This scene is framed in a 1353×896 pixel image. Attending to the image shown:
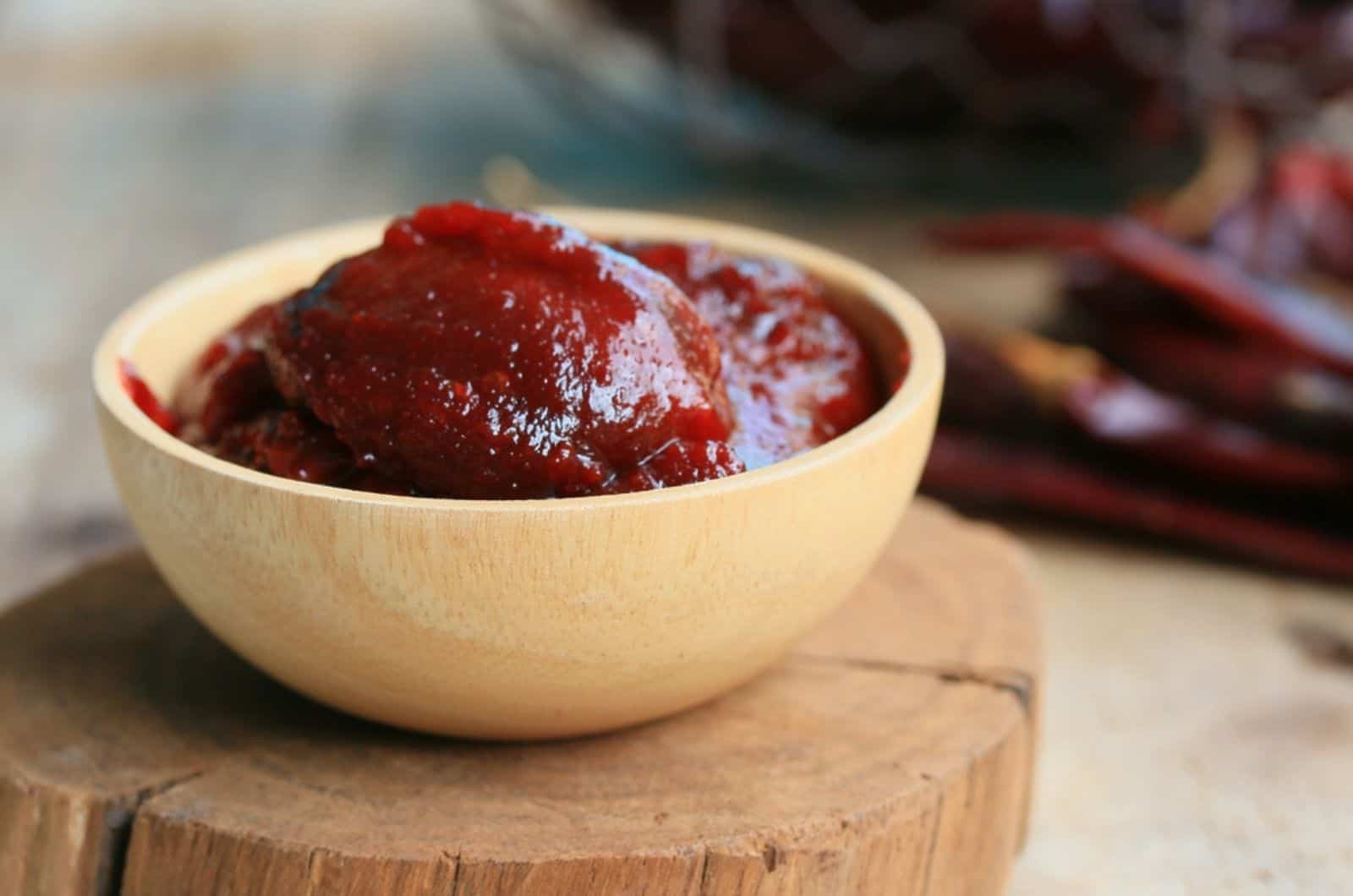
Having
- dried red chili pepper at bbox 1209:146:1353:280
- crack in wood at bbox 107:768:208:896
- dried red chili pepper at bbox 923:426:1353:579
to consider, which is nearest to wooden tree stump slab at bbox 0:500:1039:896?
crack in wood at bbox 107:768:208:896

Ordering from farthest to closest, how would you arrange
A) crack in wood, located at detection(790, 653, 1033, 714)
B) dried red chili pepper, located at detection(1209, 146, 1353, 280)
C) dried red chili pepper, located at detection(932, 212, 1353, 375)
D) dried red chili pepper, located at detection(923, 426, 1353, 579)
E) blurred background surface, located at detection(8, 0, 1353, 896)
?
dried red chili pepper, located at detection(1209, 146, 1353, 280)
dried red chili pepper, located at detection(932, 212, 1353, 375)
dried red chili pepper, located at detection(923, 426, 1353, 579)
blurred background surface, located at detection(8, 0, 1353, 896)
crack in wood, located at detection(790, 653, 1033, 714)

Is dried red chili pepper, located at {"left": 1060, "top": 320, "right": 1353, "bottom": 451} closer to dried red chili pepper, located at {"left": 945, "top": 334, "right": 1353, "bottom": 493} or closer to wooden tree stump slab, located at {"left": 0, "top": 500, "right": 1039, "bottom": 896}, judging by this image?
dried red chili pepper, located at {"left": 945, "top": 334, "right": 1353, "bottom": 493}

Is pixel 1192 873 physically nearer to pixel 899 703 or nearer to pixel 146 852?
pixel 899 703

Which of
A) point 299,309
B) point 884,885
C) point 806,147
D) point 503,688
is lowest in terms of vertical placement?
point 806,147

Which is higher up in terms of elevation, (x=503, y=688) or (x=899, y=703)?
(x=503, y=688)

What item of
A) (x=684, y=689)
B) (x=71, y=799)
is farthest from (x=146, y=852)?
(x=684, y=689)
